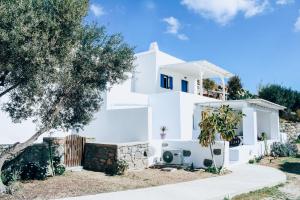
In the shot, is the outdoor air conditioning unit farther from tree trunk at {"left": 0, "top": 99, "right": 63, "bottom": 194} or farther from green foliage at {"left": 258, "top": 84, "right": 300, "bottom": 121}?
green foliage at {"left": 258, "top": 84, "right": 300, "bottom": 121}

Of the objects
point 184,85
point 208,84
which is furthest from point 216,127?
point 208,84

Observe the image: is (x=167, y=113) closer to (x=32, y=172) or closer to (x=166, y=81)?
(x=166, y=81)

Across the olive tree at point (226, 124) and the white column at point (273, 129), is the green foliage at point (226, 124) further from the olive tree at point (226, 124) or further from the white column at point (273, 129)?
the white column at point (273, 129)

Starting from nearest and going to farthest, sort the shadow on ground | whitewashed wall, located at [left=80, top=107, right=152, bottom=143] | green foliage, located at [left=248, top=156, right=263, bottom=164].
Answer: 1. the shadow on ground
2. whitewashed wall, located at [left=80, top=107, right=152, bottom=143]
3. green foliage, located at [left=248, top=156, right=263, bottom=164]

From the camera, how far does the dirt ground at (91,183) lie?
10797 mm

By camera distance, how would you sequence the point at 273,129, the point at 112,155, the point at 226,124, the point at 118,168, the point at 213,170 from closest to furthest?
the point at 118,168 → the point at 112,155 → the point at 213,170 → the point at 226,124 → the point at 273,129

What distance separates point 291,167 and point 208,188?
8961 mm

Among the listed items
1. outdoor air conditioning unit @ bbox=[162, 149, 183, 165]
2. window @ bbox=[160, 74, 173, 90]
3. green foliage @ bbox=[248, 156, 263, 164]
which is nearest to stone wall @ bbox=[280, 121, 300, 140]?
window @ bbox=[160, 74, 173, 90]

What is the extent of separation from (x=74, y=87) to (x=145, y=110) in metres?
7.82

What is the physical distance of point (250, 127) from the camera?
22.7 m

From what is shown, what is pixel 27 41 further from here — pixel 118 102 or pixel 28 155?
pixel 118 102

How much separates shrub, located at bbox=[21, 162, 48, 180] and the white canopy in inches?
651

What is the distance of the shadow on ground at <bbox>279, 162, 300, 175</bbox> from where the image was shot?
17289 millimetres

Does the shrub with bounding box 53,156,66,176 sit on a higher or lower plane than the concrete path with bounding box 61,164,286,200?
higher
